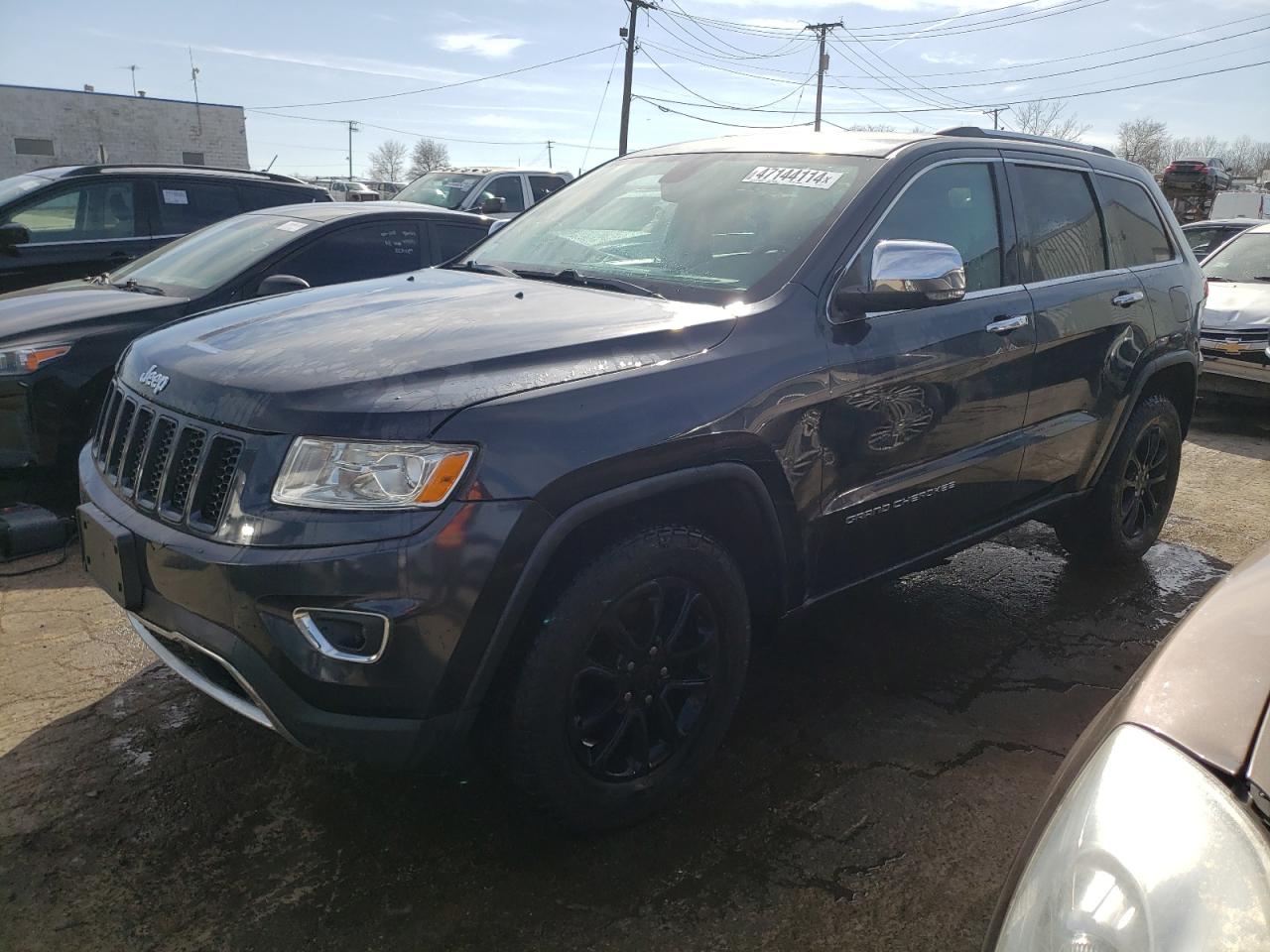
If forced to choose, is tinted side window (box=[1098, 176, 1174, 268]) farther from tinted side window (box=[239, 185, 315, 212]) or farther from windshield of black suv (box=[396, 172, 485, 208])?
windshield of black suv (box=[396, 172, 485, 208])

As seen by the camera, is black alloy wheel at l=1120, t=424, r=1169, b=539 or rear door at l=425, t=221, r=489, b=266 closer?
black alloy wheel at l=1120, t=424, r=1169, b=539

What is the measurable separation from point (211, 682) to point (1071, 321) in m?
3.25

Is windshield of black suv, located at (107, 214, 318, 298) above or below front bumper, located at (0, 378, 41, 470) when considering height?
above

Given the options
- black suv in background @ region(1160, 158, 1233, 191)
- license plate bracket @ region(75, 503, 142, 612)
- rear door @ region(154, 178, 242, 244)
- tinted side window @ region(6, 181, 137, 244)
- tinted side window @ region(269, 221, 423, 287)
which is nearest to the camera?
license plate bracket @ region(75, 503, 142, 612)

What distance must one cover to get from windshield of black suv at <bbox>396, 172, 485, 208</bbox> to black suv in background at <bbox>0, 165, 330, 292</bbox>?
19.1 feet

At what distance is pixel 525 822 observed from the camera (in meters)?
2.48

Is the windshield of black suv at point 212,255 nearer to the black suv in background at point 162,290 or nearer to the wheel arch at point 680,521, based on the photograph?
the black suv in background at point 162,290

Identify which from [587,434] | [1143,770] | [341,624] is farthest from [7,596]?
[1143,770]

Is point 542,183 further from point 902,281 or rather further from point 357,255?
point 902,281

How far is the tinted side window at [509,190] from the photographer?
13180 mm

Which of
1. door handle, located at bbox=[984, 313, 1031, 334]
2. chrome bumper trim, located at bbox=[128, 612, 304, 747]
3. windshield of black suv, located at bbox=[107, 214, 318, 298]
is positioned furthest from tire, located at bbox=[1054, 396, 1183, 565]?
windshield of black suv, located at bbox=[107, 214, 318, 298]

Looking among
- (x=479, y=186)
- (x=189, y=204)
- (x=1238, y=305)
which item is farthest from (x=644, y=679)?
(x=479, y=186)

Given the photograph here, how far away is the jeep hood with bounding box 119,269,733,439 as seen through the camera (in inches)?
84.8

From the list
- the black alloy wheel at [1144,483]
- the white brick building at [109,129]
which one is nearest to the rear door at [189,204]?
the black alloy wheel at [1144,483]
